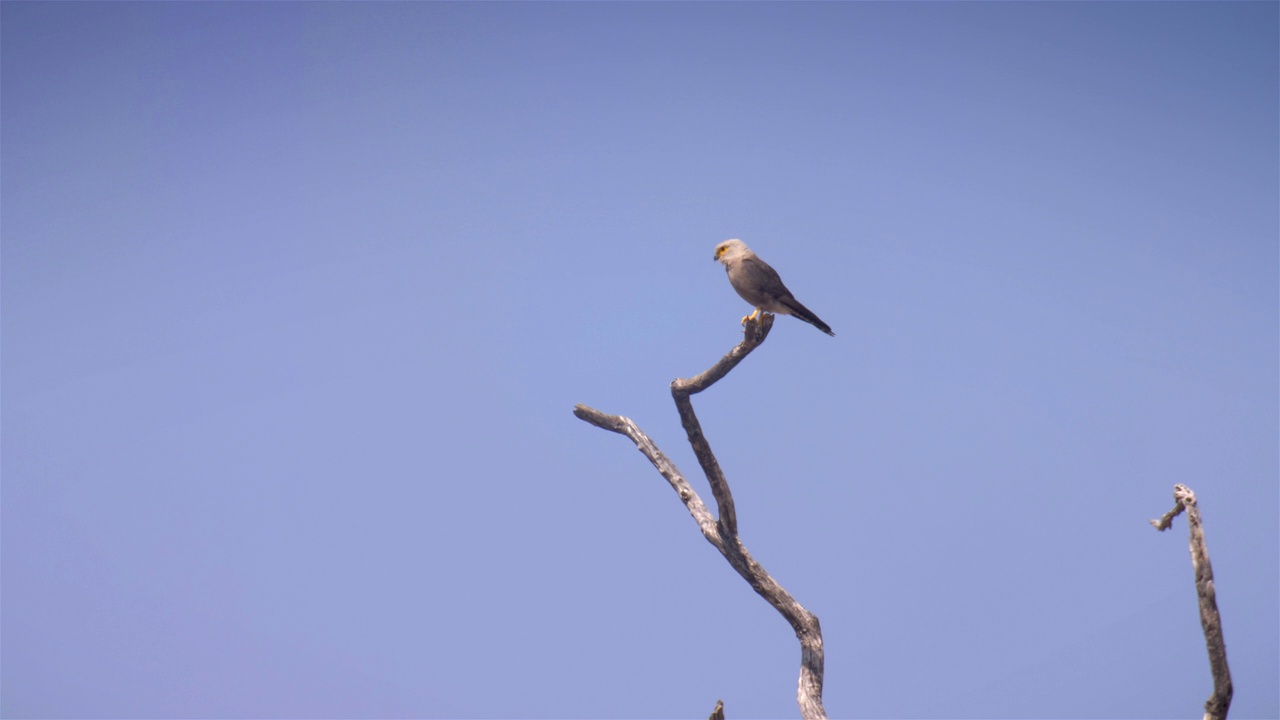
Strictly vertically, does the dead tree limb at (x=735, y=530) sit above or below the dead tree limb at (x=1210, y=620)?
above

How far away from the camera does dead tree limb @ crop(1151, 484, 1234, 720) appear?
4.68 m

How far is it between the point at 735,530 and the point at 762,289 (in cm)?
171

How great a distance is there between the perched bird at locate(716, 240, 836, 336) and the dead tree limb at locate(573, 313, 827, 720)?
0.16 m

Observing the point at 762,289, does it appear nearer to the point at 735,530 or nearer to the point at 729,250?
the point at 729,250

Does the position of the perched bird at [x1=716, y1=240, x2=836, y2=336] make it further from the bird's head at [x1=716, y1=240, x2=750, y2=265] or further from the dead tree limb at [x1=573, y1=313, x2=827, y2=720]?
the dead tree limb at [x1=573, y1=313, x2=827, y2=720]

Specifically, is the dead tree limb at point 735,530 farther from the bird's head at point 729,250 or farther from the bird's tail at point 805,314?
the bird's head at point 729,250

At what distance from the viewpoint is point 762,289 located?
240 inches

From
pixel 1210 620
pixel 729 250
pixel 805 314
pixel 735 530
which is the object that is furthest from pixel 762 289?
pixel 1210 620

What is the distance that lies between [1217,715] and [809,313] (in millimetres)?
3298

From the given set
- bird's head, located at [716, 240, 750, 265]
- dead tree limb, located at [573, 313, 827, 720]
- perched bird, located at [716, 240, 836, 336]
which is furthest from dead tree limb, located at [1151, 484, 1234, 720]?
bird's head, located at [716, 240, 750, 265]

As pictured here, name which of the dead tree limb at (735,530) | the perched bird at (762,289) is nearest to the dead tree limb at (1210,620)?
the dead tree limb at (735,530)

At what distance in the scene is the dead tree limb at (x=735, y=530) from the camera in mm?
5750

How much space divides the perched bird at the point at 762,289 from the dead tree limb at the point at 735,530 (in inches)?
6.4

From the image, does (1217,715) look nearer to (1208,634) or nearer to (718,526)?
(1208,634)
